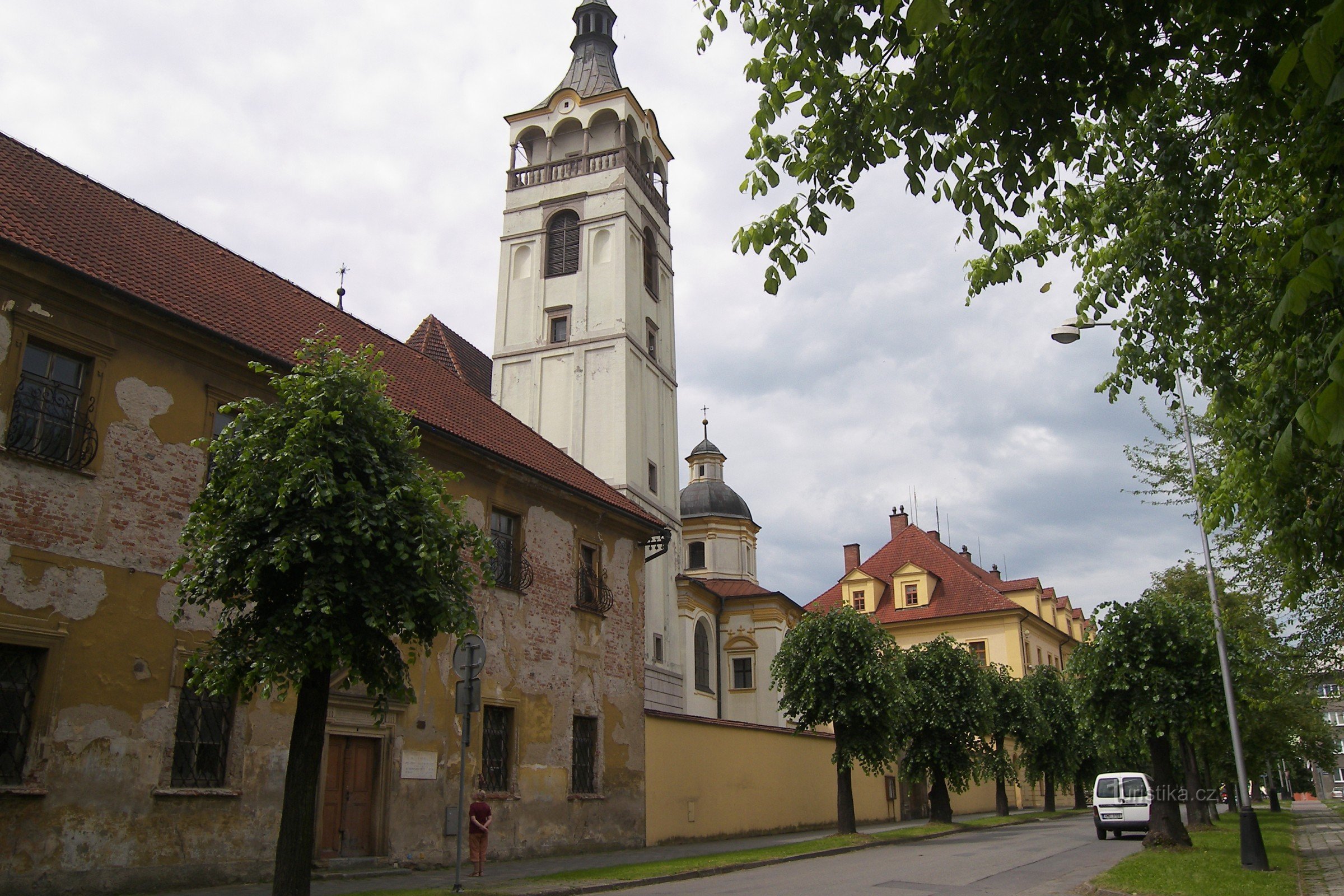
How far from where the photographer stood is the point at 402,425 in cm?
1161

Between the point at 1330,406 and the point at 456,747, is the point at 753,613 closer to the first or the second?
the point at 456,747

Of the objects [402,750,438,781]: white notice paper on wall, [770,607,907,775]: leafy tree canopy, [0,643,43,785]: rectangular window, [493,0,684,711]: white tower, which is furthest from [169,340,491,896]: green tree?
[493,0,684,711]: white tower

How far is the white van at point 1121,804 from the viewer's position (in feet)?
79.0

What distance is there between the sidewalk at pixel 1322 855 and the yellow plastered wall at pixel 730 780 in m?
12.0

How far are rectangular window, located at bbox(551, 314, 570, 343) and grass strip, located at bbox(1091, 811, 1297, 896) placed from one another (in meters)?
26.8

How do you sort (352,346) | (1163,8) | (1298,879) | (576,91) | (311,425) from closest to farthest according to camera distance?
(1163,8), (311,425), (1298,879), (352,346), (576,91)

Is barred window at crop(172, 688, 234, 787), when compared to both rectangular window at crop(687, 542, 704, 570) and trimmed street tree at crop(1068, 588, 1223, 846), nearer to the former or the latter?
trimmed street tree at crop(1068, 588, 1223, 846)

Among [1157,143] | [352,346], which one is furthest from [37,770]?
[1157,143]

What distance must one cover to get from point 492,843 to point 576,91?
3395cm

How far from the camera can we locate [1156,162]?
29.4 ft

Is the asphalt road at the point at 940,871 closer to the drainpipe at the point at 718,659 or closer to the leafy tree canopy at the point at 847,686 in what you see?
the leafy tree canopy at the point at 847,686

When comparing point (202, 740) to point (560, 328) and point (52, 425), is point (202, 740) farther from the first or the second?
point (560, 328)

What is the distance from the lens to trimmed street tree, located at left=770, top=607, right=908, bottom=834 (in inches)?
947

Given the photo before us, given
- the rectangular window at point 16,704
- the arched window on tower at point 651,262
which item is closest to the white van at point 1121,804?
the rectangular window at point 16,704
